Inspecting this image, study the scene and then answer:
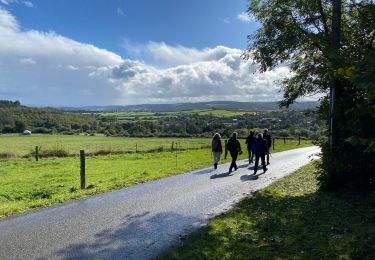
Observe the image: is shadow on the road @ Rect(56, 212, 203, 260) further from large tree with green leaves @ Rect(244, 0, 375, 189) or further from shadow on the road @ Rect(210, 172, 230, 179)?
shadow on the road @ Rect(210, 172, 230, 179)

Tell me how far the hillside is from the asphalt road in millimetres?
130244

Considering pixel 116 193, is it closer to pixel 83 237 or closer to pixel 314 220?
pixel 83 237

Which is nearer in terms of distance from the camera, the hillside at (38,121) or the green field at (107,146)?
the green field at (107,146)

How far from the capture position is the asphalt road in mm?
7422

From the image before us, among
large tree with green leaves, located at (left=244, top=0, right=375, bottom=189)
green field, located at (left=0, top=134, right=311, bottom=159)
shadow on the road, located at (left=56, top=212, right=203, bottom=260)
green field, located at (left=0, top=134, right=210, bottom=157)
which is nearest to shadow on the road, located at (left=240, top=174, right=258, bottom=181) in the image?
large tree with green leaves, located at (left=244, top=0, right=375, bottom=189)

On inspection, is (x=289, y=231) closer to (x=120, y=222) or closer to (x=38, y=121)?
(x=120, y=222)

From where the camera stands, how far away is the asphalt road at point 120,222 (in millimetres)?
7422

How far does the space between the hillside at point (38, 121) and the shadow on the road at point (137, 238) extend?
134m

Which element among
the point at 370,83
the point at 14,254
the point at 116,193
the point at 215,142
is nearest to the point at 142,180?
the point at 116,193

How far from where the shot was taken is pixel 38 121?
514ft

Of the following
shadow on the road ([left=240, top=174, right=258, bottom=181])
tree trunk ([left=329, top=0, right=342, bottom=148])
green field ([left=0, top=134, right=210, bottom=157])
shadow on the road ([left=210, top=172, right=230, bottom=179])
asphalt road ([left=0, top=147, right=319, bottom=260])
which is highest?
tree trunk ([left=329, top=0, right=342, bottom=148])

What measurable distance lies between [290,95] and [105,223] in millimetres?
Answer: 10630

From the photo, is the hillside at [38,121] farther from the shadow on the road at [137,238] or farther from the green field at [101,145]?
the shadow on the road at [137,238]

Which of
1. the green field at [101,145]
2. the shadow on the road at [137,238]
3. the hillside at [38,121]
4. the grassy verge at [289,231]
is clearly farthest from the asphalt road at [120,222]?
the hillside at [38,121]
